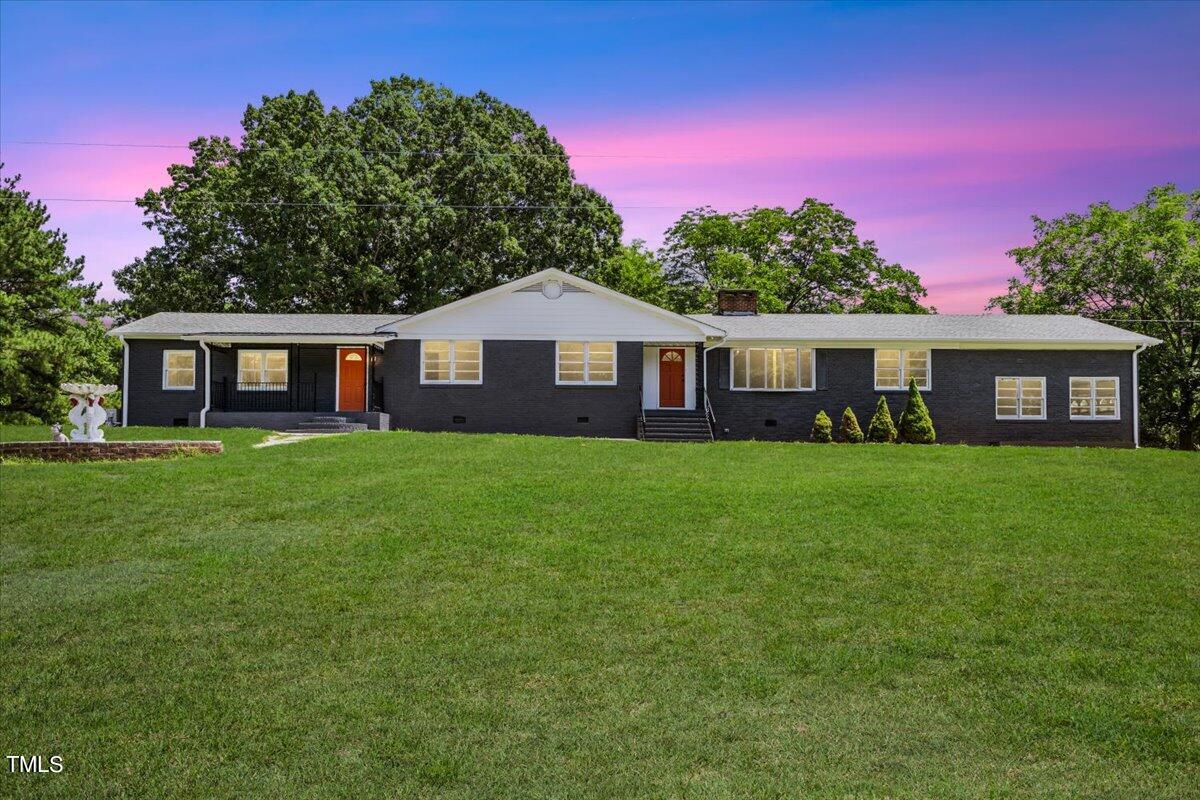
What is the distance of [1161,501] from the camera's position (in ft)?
45.2

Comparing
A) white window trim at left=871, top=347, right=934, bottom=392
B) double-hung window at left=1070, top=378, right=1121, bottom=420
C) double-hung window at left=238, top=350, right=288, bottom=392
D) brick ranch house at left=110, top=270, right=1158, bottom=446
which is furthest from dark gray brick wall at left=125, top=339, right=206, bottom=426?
double-hung window at left=1070, top=378, right=1121, bottom=420

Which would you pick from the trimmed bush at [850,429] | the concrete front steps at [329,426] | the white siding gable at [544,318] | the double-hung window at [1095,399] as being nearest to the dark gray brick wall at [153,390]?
the concrete front steps at [329,426]

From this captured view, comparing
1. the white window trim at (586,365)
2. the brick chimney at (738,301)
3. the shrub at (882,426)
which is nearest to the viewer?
the shrub at (882,426)

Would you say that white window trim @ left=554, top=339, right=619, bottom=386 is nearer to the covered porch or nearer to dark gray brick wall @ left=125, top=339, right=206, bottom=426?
the covered porch

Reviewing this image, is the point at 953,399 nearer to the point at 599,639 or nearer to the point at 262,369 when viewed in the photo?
the point at 262,369

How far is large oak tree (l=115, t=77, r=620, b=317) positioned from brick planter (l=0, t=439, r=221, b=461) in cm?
2014

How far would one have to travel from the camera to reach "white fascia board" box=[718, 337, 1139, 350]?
1066 inches

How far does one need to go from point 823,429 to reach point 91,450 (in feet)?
56.8

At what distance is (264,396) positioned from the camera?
28.3 metres

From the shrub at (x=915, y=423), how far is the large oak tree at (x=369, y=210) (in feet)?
60.2

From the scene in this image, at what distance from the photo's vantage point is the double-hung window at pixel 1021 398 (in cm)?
2753

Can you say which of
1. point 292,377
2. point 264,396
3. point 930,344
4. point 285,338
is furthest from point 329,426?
point 930,344

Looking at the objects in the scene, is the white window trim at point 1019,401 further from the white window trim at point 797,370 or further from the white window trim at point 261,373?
the white window trim at point 261,373

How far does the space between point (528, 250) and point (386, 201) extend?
6.31 meters
